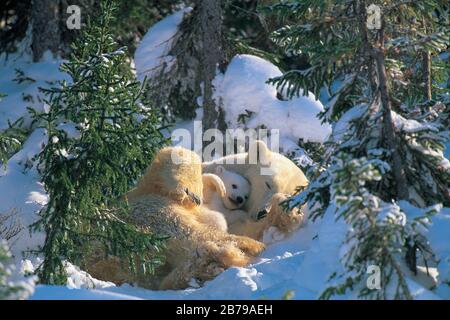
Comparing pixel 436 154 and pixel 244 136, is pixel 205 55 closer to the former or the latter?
pixel 244 136

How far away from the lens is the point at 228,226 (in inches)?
515

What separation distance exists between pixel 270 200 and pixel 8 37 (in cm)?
879

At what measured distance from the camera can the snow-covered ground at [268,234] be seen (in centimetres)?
763

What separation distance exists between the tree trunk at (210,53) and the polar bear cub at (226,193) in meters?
2.33

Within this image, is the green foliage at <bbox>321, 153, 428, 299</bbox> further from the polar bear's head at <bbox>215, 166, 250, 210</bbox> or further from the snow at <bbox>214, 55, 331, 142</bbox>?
the snow at <bbox>214, 55, 331, 142</bbox>

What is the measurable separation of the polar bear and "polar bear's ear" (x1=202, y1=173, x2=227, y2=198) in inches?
29.7

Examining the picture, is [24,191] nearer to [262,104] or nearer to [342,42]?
[262,104]

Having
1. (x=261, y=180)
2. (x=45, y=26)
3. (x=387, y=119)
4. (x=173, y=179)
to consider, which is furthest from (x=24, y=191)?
(x=387, y=119)

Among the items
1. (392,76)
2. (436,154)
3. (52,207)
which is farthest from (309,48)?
(52,207)

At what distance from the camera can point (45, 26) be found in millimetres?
17391

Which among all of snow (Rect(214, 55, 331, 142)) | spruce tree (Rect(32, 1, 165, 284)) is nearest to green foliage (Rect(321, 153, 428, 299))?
spruce tree (Rect(32, 1, 165, 284))

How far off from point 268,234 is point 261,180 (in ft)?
5.27

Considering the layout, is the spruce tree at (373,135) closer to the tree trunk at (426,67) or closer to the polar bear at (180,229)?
the tree trunk at (426,67)

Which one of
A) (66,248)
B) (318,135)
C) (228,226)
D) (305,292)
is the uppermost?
(318,135)
